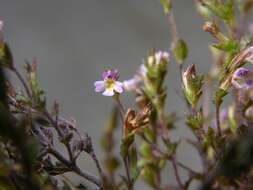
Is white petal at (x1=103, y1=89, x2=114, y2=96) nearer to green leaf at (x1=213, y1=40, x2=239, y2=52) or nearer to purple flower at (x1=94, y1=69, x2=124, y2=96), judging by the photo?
purple flower at (x1=94, y1=69, x2=124, y2=96)

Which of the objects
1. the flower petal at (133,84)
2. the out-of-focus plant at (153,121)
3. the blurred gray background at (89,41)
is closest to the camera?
the out-of-focus plant at (153,121)

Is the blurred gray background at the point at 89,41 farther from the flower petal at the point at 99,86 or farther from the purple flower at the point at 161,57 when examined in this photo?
the purple flower at the point at 161,57

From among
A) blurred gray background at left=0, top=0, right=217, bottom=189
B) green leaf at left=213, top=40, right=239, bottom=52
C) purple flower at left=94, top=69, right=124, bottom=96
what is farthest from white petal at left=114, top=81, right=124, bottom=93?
blurred gray background at left=0, top=0, right=217, bottom=189

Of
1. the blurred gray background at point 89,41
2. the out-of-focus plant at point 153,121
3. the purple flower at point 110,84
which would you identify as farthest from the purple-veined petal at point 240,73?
the blurred gray background at point 89,41

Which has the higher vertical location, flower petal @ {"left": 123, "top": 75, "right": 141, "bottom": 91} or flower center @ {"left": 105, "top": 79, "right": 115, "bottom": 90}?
flower center @ {"left": 105, "top": 79, "right": 115, "bottom": 90}

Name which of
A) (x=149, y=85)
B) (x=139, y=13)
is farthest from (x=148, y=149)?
(x=139, y=13)

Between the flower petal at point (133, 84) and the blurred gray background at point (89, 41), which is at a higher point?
the blurred gray background at point (89, 41)
